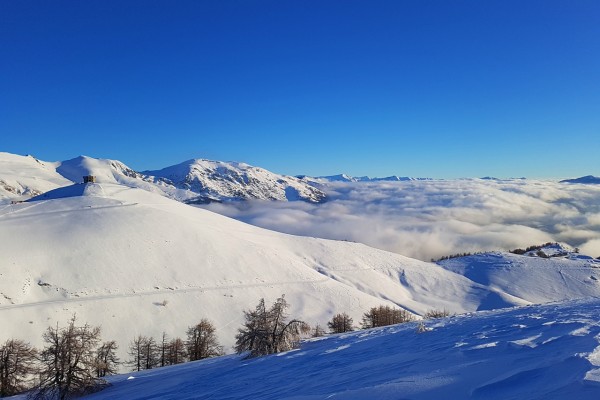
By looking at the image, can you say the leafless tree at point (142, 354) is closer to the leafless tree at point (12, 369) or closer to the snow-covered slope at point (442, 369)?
the leafless tree at point (12, 369)

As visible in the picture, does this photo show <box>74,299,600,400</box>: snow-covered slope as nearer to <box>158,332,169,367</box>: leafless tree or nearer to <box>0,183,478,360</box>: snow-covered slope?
<box>158,332,169,367</box>: leafless tree

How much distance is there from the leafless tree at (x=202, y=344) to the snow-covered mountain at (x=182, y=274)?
5.75 meters

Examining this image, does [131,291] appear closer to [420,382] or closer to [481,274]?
[420,382]

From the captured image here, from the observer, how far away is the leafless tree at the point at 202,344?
184 ft

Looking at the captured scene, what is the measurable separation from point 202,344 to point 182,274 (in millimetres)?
31033

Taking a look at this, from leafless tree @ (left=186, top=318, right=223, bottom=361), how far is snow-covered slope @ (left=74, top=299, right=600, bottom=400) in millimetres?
37894

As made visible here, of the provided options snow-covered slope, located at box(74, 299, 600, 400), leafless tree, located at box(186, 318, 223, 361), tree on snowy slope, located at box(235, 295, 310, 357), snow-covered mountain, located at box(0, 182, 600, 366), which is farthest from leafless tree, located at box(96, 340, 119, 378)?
snow-covered slope, located at box(74, 299, 600, 400)

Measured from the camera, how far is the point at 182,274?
8581 cm

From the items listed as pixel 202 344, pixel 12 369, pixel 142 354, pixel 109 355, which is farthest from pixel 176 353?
pixel 12 369

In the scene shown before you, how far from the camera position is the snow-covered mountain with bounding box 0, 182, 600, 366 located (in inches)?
2721

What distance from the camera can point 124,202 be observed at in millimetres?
110250

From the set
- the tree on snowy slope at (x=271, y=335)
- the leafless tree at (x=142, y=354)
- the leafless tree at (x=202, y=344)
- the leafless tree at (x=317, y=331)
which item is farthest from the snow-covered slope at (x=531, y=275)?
the tree on snowy slope at (x=271, y=335)

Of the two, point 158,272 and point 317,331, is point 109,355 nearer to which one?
point 158,272

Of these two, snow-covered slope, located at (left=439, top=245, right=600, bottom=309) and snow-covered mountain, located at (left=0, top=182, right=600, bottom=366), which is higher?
snow-covered mountain, located at (left=0, top=182, right=600, bottom=366)
